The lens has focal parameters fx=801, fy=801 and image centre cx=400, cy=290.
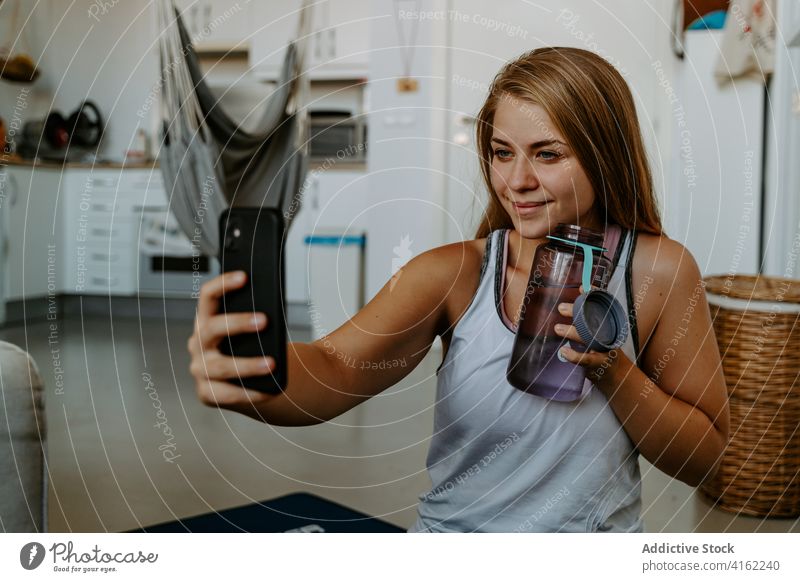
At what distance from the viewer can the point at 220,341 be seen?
1.26 ft

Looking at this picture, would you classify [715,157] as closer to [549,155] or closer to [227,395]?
[549,155]

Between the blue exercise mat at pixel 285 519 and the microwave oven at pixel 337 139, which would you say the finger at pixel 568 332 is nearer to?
the blue exercise mat at pixel 285 519

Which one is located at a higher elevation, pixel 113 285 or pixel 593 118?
pixel 593 118

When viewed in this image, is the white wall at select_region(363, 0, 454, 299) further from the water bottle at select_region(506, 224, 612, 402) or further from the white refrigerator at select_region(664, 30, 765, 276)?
the white refrigerator at select_region(664, 30, 765, 276)

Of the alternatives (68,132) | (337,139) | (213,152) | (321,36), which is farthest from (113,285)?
(213,152)

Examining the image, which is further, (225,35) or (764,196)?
(225,35)

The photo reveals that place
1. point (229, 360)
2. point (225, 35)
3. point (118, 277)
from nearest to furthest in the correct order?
point (229, 360) → point (118, 277) → point (225, 35)

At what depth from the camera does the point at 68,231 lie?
199 centimetres

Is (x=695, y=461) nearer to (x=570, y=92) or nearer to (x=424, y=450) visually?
(x=570, y=92)

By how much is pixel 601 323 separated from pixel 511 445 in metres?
0.17

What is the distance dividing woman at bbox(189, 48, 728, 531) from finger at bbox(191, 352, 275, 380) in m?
0.15

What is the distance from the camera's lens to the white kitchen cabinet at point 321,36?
0.74 metres

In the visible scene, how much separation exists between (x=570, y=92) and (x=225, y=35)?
127 inches
